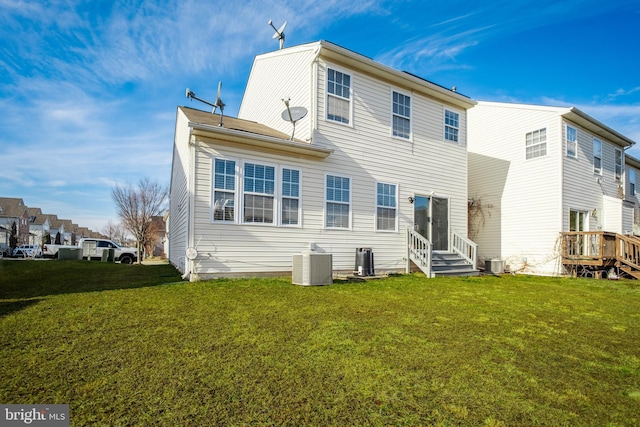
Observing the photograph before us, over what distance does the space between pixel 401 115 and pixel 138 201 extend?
27437 mm

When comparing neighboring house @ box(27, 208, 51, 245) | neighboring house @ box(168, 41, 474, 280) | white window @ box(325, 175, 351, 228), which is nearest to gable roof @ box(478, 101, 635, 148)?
neighboring house @ box(168, 41, 474, 280)

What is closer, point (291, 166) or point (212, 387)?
point (212, 387)

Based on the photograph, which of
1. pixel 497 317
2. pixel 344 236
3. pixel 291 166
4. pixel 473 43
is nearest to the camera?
pixel 497 317

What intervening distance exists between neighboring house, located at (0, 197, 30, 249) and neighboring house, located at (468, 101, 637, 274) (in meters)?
59.5

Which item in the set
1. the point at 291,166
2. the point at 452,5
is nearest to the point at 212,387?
the point at 291,166

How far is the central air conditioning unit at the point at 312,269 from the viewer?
730cm

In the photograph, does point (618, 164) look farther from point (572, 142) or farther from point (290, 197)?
point (290, 197)

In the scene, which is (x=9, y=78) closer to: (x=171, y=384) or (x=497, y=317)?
(x=171, y=384)

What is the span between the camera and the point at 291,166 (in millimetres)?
8766

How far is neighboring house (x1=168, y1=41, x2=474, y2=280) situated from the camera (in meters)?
7.85

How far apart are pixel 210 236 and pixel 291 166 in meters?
2.82

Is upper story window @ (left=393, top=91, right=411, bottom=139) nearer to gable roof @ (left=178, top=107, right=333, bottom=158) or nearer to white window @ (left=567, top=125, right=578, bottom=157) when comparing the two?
gable roof @ (left=178, top=107, right=333, bottom=158)

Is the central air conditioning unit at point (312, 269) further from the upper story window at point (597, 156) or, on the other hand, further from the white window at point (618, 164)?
the white window at point (618, 164)

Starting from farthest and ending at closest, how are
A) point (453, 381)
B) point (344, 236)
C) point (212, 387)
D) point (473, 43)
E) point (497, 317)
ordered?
1. point (473, 43)
2. point (344, 236)
3. point (497, 317)
4. point (453, 381)
5. point (212, 387)
